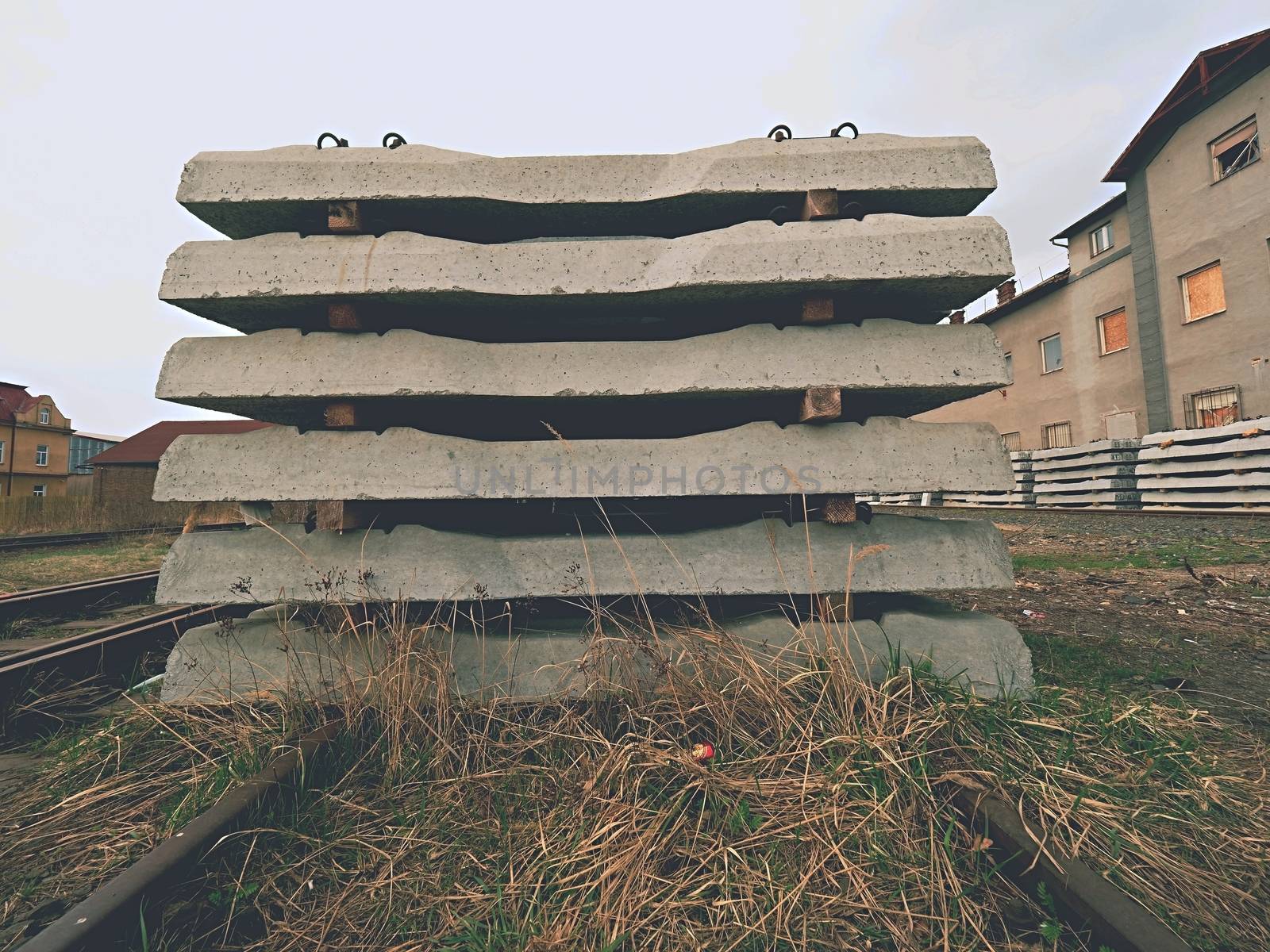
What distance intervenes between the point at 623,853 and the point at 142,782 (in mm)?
1677

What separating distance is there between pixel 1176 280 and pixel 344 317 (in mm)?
19739

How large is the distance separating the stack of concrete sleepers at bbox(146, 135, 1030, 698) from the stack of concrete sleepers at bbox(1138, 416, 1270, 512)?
37.4 ft

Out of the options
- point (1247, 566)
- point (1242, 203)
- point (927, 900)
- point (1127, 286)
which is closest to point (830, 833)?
point (927, 900)

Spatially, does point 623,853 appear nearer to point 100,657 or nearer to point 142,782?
point 142,782

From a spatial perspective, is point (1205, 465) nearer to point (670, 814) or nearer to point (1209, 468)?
point (1209, 468)

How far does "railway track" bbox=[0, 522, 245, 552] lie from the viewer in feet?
33.2

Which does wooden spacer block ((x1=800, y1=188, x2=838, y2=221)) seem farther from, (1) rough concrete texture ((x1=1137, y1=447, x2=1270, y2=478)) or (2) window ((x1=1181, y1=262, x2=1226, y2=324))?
(2) window ((x1=1181, y1=262, x2=1226, y2=324))

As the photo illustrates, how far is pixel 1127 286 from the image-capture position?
16094mm

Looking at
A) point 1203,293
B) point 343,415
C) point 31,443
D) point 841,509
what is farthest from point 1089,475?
point 31,443

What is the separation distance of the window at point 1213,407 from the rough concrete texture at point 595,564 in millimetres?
15630

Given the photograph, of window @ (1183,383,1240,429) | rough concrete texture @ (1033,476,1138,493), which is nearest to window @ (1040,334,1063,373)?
window @ (1183,383,1240,429)

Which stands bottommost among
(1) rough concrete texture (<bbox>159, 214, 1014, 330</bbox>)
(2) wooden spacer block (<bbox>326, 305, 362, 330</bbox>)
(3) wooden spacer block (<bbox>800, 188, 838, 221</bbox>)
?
(2) wooden spacer block (<bbox>326, 305, 362, 330</bbox>)

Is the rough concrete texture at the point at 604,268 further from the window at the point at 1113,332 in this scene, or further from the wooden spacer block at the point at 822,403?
the window at the point at 1113,332

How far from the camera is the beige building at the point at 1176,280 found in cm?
1238
